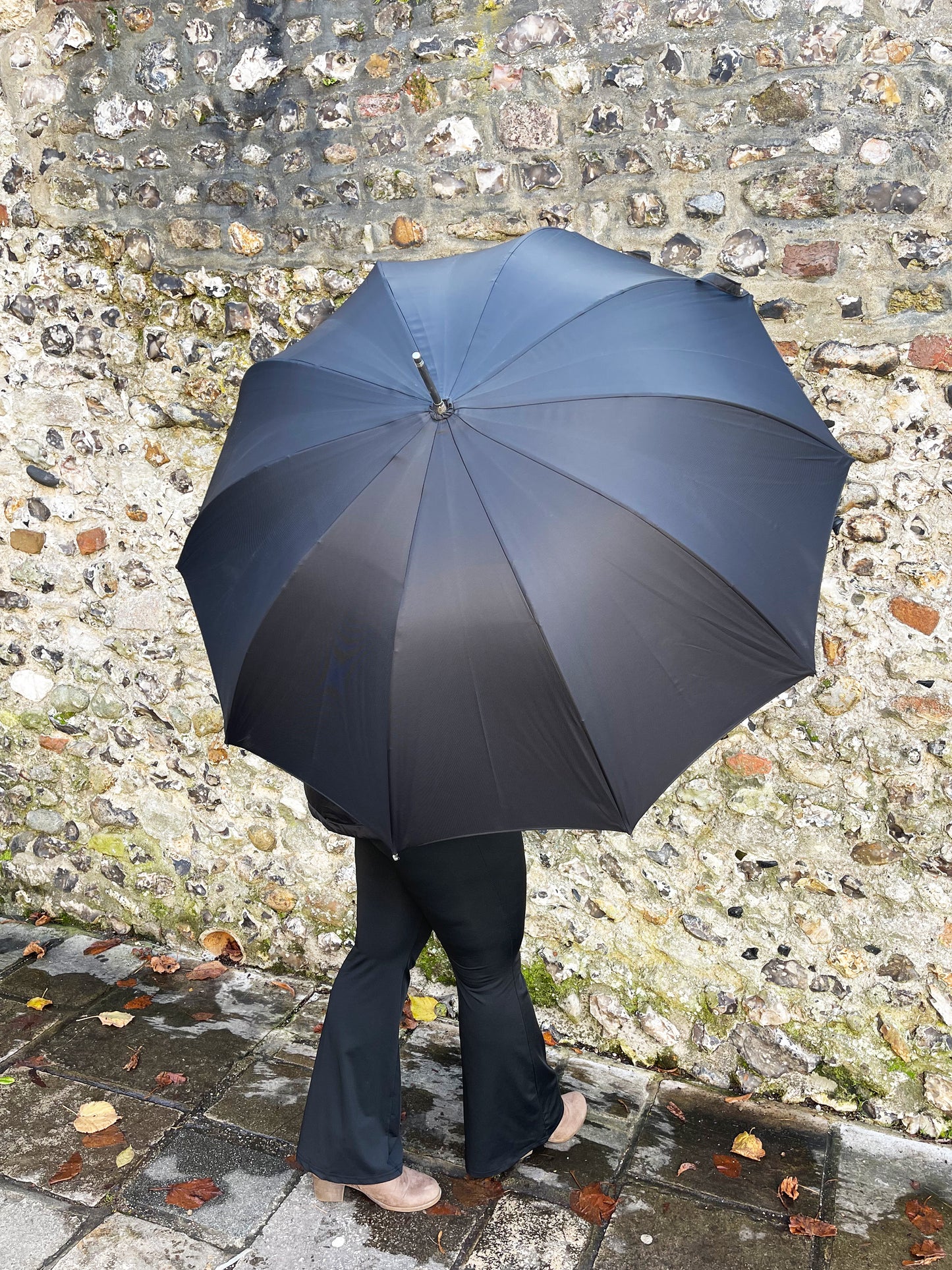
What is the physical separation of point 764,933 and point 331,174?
220cm

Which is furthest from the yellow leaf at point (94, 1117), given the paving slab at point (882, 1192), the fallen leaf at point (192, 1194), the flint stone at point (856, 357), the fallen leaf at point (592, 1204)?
the flint stone at point (856, 357)

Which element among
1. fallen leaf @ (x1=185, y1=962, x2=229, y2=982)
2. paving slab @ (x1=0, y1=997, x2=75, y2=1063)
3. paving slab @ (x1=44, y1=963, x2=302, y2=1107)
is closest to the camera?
paving slab @ (x1=44, y1=963, x2=302, y2=1107)

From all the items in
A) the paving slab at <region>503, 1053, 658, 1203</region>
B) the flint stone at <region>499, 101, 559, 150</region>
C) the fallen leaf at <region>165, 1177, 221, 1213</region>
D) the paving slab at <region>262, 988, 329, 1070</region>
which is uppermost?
the flint stone at <region>499, 101, 559, 150</region>

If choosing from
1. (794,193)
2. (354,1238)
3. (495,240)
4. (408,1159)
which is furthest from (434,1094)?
(794,193)

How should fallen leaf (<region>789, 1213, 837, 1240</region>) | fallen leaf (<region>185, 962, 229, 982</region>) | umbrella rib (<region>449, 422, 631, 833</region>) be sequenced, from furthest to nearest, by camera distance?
fallen leaf (<region>185, 962, 229, 982</region>) → fallen leaf (<region>789, 1213, 837, 1240</region>) → umbrella rib (<region>449, 422, 631, 833</region>)

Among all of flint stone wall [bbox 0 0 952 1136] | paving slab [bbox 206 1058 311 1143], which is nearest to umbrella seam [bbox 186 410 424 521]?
flint stone wall [bbox 0 0 952 1136]

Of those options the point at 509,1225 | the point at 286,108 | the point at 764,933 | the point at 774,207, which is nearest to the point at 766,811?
the point at 764,933

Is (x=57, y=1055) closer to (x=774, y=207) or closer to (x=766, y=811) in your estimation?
(x=766, y=811)

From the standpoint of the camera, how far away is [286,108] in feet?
9.46

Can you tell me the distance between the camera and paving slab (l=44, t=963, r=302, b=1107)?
9.66ft

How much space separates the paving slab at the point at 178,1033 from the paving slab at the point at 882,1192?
5.02 ft

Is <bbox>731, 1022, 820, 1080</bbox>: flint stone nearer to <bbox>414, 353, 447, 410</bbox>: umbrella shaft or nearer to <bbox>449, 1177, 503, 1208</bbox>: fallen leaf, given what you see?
<bbox>449, 1177, 503, 1208</bbox>: fallen leaf

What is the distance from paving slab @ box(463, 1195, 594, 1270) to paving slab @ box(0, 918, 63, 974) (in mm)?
1804

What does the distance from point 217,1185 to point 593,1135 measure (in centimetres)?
87
